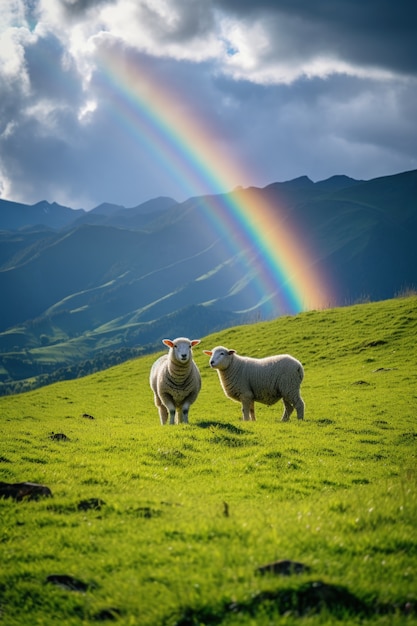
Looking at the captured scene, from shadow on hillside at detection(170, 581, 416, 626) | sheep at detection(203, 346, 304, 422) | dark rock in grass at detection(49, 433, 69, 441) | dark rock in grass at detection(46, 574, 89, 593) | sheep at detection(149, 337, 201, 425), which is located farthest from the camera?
sheep at detection(203, 346, 304, 422)

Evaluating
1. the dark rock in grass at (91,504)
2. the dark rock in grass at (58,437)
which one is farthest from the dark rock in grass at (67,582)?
the dark rock in grass at (58,437)

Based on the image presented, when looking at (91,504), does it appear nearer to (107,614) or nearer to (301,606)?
(107,614)

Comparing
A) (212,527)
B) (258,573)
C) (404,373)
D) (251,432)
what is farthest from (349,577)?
(404,373)

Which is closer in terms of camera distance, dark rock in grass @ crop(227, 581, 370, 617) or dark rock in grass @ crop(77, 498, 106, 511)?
dark rock in grass @ crop(227, 581, 370, 617)

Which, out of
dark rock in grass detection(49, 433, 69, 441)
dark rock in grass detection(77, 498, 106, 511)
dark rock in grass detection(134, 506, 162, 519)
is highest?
dark rock in grass detection(77, 498, 106, 511)

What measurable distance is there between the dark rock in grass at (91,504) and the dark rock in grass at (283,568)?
155 inches

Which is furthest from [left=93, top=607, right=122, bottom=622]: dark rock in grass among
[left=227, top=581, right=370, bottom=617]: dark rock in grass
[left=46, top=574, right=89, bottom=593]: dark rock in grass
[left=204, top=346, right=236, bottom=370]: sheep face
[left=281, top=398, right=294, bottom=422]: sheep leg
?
[left=281, top=398, right=294, bottom=422]: sheep leg

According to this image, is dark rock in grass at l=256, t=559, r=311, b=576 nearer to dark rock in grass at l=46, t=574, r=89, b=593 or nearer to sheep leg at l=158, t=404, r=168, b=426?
dark rock in grass at l=46, t=574, r=89, b=593

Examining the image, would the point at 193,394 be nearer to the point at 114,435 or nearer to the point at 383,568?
the point at 114,435

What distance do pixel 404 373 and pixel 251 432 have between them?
21528 millimetres

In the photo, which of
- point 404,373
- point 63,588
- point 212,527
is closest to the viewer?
point 63,588

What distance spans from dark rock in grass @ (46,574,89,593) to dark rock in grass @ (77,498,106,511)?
2507 mm

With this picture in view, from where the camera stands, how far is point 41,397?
4903 centimetres

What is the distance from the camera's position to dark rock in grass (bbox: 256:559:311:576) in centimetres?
635
